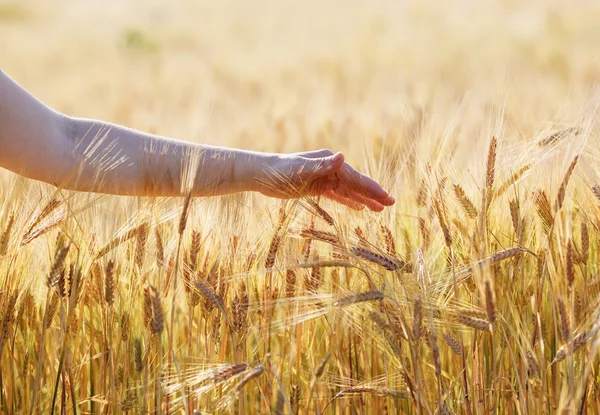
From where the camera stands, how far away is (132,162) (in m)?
1.36

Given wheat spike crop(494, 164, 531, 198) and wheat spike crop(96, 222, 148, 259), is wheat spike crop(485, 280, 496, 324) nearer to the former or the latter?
wheat spike crop(494, 164, 531, 198)

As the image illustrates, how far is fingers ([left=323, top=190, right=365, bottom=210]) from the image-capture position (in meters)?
1.44

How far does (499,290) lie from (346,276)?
0.24 metres

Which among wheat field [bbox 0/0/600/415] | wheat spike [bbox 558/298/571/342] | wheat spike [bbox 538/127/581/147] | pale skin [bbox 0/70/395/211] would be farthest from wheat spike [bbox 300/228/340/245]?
wheat spike [bbox 538/127/581/147]

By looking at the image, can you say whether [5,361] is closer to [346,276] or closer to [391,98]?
[346,276]

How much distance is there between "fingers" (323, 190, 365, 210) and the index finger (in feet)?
0.12

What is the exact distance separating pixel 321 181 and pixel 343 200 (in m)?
0.05

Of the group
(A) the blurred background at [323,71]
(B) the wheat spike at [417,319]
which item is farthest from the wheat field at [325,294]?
(A) the blurred background at [323,71]

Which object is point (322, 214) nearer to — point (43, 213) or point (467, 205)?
point (467, 205)

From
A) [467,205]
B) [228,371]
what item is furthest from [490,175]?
[228,371]

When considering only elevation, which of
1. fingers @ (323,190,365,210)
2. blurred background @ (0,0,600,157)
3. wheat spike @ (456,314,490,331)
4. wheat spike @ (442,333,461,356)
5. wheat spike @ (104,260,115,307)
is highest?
blurred background @ (0,0,600,157)

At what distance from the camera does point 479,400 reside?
3.78 ft

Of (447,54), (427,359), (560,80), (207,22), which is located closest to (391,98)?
(560,80)

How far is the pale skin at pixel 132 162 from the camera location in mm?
1312
